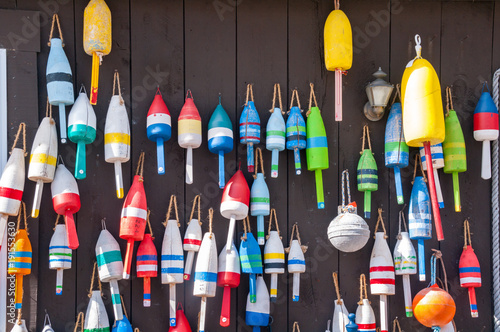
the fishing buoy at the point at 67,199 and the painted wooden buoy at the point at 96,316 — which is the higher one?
the fishing buoy at the point at 67,199

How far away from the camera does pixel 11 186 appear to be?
12.6 ft

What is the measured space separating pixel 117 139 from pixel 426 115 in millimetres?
1491

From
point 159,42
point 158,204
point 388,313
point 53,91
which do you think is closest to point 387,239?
point 388,313

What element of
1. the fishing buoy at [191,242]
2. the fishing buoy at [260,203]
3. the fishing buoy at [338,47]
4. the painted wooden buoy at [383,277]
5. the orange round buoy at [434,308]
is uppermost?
the fishing buoy at [338,47]

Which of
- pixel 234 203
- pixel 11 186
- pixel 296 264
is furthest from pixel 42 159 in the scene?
pixel 296 264

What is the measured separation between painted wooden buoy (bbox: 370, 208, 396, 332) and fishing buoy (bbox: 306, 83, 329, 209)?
0.37 metres

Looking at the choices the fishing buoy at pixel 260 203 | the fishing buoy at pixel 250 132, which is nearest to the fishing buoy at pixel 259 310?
the fishing buoy at pixel 260 203

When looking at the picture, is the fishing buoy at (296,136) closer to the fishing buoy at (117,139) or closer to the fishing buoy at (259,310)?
the fishing buoy at (259,310)

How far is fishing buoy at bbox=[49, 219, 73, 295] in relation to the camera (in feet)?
12.7

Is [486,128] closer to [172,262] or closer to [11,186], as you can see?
[172,262]

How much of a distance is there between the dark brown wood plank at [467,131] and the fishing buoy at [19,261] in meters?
2.07

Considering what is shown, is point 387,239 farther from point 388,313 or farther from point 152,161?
point 152,161

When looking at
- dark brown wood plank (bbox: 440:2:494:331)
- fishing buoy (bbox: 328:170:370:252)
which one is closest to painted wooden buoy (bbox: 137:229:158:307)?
fishing buoy (bbox: 328:170:370:252)

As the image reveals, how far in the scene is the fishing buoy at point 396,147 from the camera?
4.17 metres
